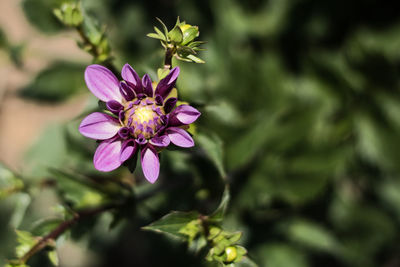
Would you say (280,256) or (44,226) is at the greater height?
(44,226)

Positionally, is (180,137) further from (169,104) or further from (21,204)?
(21,204)

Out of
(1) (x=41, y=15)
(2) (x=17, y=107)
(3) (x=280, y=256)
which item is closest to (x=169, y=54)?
(1) (x=41, y=15)

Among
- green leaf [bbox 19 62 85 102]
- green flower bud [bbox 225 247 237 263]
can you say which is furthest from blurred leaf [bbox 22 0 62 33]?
green flower bud [bbox 225 247 237 263]

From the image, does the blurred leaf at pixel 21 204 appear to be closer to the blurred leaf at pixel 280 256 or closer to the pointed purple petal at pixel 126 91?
the pointed purple petal at pixel 126 91

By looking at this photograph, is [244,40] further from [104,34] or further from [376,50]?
[104,34]

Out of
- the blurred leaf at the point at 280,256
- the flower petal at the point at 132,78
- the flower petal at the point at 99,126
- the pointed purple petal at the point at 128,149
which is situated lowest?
the blurred leaf at the point at 280,256

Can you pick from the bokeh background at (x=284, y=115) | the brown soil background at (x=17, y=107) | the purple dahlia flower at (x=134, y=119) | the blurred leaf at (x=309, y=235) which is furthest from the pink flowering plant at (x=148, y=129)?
the brown soil background at (x=17, y=107)

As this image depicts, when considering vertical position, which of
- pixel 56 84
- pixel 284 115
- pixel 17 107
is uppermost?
pixel 56 84
